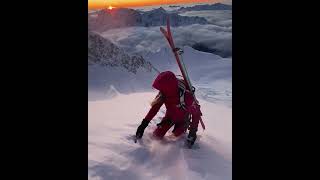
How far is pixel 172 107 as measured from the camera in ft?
6.54

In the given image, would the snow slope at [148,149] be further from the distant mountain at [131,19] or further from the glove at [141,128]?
the distant mountain at [131,19]

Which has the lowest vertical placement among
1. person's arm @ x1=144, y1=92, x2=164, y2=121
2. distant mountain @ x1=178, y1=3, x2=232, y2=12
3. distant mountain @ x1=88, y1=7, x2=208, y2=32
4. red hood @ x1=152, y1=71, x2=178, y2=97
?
person's arm @ x1=144, y1=92, x2=164, y2=121

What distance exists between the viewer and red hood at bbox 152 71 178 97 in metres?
1.99

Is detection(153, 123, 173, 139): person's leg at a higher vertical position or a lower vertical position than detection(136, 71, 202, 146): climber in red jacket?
lower

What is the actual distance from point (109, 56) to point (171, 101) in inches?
11.1

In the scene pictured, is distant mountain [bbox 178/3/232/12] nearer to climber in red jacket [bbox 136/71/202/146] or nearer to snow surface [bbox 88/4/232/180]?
snow surface [bbox 88/4/232/180]

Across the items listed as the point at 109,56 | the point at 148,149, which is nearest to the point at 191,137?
the point at 148,149

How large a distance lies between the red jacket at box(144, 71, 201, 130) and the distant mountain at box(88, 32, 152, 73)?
7cm

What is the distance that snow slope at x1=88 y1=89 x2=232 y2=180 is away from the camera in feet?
6.33

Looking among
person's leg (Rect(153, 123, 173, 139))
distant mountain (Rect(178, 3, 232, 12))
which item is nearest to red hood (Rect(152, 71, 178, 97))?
person's leg (Rect(153, 123, 173, 139))

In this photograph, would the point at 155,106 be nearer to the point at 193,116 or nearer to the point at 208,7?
the point at 193,116

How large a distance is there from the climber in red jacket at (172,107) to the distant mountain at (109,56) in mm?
80

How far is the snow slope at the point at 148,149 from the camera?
193 cm
